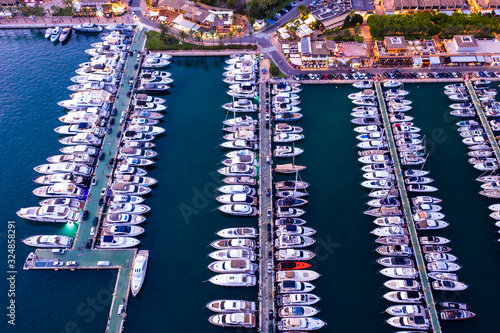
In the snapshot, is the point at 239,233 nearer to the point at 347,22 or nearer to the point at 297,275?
the point at 297,275

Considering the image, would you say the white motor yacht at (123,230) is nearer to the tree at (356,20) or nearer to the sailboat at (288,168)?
the sailboat at (288,168)

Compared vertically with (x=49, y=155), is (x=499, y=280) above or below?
below

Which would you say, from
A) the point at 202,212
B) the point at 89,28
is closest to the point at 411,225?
the point at 202,212

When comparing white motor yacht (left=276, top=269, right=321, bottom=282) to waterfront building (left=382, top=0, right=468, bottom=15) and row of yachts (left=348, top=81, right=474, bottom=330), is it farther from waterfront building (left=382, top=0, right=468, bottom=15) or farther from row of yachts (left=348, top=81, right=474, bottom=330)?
waterfront building (left=382, top=0, right=468, bottom=15)

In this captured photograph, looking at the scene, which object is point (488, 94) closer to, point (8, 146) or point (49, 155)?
point (49, 155)

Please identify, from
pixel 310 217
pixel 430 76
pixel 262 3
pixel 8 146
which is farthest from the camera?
pixel 262 3

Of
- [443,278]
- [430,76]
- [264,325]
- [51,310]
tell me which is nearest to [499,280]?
[443,278]

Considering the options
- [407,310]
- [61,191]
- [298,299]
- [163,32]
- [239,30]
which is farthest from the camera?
[163,32]
